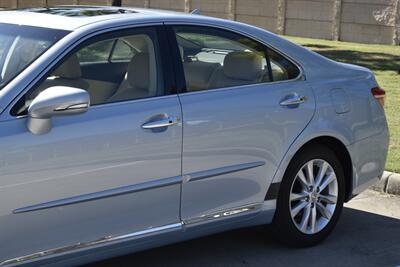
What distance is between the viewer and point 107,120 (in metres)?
3.99

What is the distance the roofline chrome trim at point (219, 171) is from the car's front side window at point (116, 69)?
0.55 meters

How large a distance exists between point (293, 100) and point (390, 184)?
221 centimetres

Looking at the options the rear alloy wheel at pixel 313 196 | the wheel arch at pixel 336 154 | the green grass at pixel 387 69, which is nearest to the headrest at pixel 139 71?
the wheel arch at pixel 336 154

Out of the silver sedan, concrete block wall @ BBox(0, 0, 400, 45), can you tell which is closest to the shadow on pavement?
the silver sedan

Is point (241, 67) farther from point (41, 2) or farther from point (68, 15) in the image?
point (41, 2)

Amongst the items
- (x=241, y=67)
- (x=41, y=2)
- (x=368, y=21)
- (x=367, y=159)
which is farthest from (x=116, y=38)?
(x=41, y=2)

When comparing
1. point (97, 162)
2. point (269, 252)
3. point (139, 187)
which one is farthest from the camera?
point (269, 252)

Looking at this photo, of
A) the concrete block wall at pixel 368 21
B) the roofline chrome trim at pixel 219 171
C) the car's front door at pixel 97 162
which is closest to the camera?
the car's front door at pixel 97 162

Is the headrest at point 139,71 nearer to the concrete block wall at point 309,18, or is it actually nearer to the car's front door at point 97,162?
the car's front door at point 97,162

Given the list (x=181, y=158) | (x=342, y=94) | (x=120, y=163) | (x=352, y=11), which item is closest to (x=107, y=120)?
(x=120, y=163)

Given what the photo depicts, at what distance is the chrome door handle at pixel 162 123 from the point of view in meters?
4.13

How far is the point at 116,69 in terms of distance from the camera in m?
4.51

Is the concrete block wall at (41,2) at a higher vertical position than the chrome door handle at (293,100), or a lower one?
lower

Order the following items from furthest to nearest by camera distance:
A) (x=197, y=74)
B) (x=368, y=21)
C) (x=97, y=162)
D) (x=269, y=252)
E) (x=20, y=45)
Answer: (x=368, y=21) → (x=269, y=252) → (x=197, y=74) → (x=20, y=45) → (x=97, y=162)
